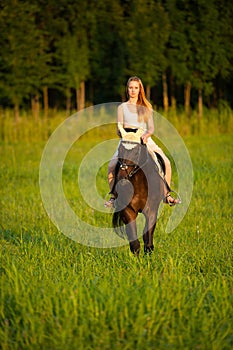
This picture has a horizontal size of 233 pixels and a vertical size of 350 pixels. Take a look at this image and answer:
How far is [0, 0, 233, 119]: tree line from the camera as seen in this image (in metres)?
22.5

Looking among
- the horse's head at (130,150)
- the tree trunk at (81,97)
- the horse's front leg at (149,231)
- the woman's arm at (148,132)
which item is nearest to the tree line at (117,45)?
the tree trunk at (81,97)

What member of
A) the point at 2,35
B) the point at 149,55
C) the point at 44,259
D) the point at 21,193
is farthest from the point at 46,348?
the point at 149,55

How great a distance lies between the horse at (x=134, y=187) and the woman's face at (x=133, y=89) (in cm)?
60

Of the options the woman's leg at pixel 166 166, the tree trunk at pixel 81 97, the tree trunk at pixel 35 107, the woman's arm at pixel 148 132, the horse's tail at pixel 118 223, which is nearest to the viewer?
the woman's arm at pixel 148 132

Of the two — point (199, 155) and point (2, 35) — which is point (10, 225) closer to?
point (199, 155)

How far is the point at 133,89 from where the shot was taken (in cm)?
675

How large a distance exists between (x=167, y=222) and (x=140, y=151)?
3.08 meters

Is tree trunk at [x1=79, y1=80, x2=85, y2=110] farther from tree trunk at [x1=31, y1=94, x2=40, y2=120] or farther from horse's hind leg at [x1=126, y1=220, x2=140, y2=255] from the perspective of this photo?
horse's hind leg at [x1=126, y1=220, x2=140, y2=255]

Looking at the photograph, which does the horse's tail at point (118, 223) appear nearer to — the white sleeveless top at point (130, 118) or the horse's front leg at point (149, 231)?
the horse's front leg at point (149, 231)

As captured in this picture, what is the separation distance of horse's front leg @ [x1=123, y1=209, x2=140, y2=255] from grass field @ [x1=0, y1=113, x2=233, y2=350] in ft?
0.41

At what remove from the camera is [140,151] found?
631 cm

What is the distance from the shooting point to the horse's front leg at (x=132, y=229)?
6598 mm

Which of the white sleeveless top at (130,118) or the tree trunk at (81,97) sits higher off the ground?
the white sleeveless top at (130,118)

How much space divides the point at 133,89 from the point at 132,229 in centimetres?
164
